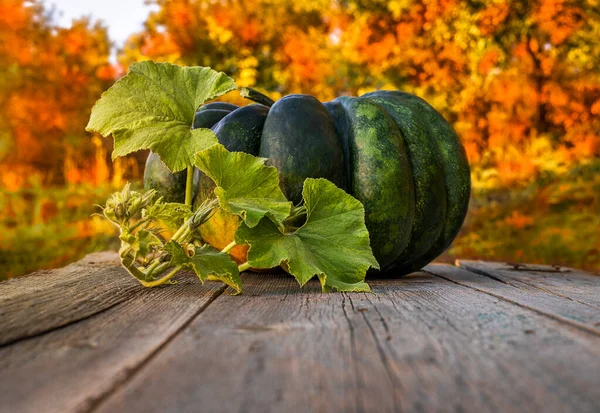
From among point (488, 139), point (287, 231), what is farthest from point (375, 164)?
point (488, 139)

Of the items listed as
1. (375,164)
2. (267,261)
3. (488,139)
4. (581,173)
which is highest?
(488,139)

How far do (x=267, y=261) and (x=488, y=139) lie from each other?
23.5ft

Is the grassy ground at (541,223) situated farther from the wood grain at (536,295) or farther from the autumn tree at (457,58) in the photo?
the wood grain at (536,295)

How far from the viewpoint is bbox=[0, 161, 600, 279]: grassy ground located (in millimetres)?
5242

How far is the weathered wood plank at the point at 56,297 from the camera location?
107cm

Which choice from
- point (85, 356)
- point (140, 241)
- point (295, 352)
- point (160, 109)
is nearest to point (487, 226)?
point (160, 109)

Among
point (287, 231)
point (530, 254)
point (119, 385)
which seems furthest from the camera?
point (530, 254)

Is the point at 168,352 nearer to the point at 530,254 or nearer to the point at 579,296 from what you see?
the point at 579,296

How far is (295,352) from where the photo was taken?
88 centimetres

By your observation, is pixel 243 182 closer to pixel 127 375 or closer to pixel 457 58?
pixel 127 375

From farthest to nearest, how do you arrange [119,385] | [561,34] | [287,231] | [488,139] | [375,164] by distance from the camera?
1. [488,139]
2. [561,34]
3. [375,164]
4. [287,231]
5. [119,385]

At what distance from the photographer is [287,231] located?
1.72m

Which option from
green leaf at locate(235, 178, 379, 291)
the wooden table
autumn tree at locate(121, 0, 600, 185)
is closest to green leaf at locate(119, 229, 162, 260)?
the wooden table

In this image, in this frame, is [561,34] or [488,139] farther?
[488,139]
